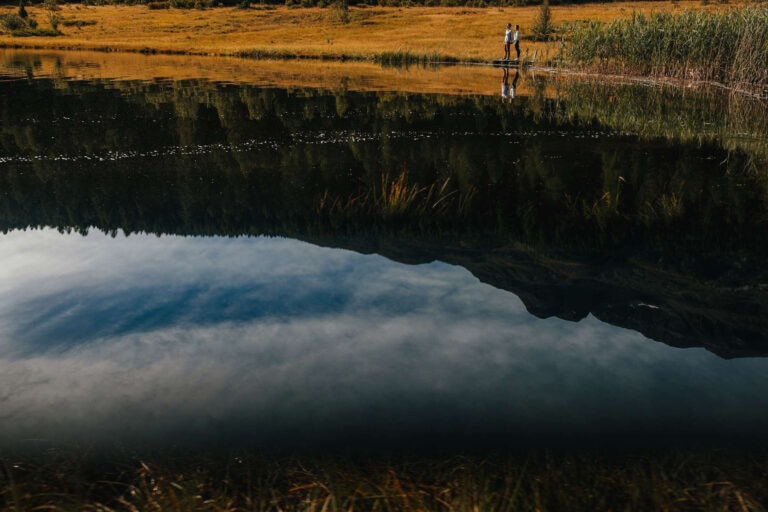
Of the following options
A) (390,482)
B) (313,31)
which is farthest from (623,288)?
(313,31)

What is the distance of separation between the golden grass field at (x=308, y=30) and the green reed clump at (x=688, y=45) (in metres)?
15.0

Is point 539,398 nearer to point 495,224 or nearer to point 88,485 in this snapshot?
point 88,485

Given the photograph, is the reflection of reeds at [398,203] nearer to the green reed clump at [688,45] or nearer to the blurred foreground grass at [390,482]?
the blurred foreground grass at [390,482]

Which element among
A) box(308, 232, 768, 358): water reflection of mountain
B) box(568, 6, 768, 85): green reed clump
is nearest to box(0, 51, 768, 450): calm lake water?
box(308, 232, 768, 358): water reflection of mountain

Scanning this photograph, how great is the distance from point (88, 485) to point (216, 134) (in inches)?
854

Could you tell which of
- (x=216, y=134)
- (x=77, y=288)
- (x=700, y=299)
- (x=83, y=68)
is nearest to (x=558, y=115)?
(x=216, y=134)

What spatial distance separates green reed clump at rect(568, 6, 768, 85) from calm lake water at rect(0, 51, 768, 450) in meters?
11.4

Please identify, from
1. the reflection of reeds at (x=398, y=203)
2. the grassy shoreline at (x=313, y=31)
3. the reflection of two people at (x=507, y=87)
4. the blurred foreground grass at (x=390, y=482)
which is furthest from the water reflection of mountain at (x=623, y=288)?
the grassy shoreline at (x=313, y=31)

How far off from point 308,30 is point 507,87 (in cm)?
6217

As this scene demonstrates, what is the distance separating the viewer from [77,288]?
11.7 m

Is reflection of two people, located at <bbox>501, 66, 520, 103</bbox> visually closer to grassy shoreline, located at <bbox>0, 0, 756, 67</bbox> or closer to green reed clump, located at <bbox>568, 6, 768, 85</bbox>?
green reed clump, located at <bbox>568, 6, 768, 85</bbox>

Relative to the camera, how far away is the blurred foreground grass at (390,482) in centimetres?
576

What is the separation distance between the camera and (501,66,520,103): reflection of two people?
1485 inches

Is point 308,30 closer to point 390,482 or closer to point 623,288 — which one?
point 623,288
